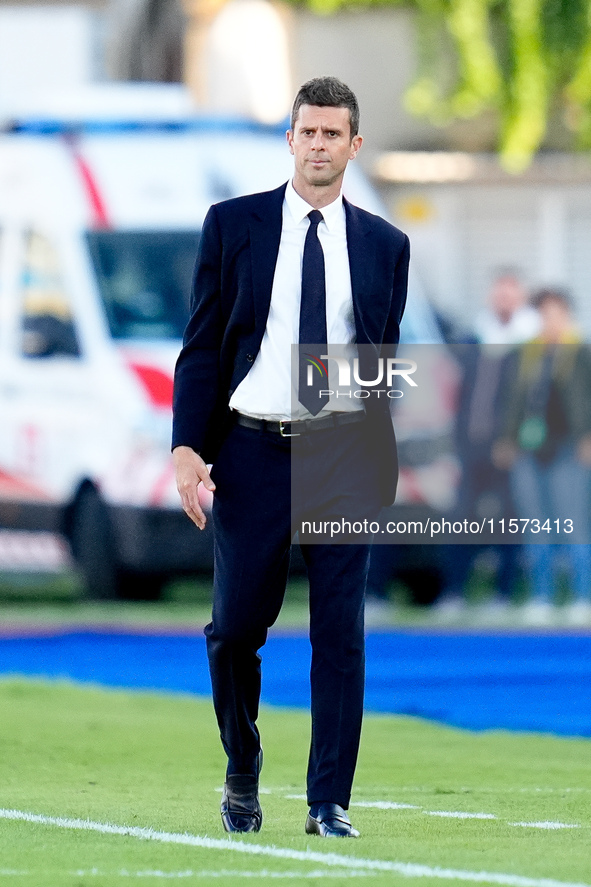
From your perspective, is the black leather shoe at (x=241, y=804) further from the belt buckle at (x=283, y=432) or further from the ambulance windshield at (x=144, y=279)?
the ambulance windshield at (x=144, y=279)

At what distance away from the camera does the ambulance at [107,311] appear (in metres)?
13.5

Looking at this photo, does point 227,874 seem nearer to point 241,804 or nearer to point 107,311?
point 241,804

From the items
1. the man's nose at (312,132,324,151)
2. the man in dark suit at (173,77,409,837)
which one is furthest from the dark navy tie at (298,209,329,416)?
the man's nose at (312,132,324,151)

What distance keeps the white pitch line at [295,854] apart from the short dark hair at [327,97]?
1.92 m

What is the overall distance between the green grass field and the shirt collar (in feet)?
5.45

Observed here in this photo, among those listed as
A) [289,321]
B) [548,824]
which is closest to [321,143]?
[289,321]

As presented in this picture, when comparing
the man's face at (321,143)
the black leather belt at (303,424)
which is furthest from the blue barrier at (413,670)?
the man's face at (321,143)

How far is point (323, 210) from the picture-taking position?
220 inches

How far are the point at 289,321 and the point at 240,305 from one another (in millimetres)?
139

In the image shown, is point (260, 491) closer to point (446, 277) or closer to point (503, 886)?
point (503, 886)

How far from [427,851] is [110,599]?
8.97m

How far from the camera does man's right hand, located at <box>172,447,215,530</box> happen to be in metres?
5.53

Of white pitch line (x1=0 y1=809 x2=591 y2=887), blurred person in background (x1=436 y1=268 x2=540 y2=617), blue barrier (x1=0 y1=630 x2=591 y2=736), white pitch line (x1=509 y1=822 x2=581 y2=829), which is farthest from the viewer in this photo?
blurred person in background (x1=436 y1=268 x2=540 y2=617)

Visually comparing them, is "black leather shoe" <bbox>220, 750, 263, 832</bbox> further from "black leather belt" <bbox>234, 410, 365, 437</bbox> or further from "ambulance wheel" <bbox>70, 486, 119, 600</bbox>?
"ambulance wheel" <bbox>70, 486, 119, 600</bbox>
